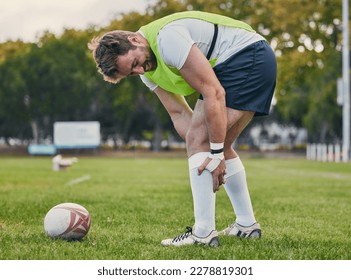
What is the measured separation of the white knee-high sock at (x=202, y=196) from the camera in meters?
4.83

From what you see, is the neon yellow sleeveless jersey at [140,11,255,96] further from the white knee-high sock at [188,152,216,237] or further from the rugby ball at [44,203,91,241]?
the rugby ball at [44,203,91,241]

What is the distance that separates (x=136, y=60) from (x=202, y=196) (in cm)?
110

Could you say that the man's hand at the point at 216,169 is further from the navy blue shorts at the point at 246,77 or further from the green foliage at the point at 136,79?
the green foliage at the point at 136,79

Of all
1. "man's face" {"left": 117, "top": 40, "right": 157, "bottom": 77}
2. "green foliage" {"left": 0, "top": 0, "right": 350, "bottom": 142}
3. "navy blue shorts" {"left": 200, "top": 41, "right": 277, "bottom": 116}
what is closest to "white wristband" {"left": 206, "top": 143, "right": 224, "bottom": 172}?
"navy blue shorts" {"left": 200, "top": 41, "right": 277, "bottom": 116}

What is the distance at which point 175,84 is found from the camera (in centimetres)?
486

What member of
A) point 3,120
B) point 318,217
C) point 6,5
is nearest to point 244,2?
point 6,5

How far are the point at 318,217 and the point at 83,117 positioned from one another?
173ft

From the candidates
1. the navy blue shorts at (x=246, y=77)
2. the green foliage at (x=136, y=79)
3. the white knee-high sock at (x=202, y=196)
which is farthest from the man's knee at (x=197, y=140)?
the green foliage at (x=136, y=79)

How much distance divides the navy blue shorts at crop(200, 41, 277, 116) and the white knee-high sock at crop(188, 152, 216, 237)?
0.46 m

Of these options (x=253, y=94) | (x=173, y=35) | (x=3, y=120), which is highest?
(x=173, y=35)

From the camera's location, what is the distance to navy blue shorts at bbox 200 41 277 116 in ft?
15.7

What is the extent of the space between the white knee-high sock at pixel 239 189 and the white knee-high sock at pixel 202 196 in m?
0.46
